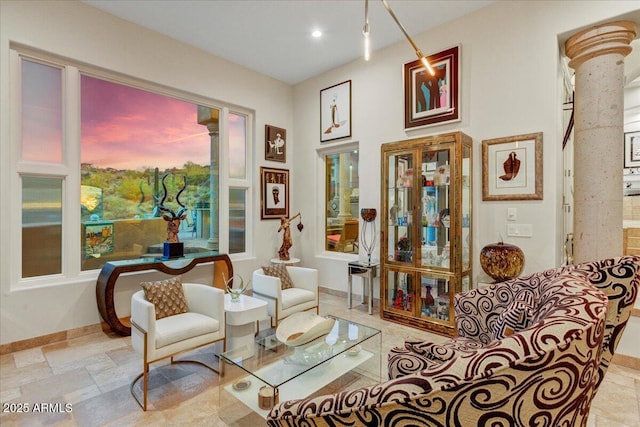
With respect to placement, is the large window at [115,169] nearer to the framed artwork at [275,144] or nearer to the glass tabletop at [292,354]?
the framed artwork at [275,144]

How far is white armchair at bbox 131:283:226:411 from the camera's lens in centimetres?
222

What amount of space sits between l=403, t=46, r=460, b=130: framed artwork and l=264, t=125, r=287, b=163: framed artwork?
2118 millimetres

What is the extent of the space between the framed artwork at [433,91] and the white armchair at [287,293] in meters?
2.24

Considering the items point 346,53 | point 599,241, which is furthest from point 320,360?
point 346,53

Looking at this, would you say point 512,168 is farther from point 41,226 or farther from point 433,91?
point 41,226

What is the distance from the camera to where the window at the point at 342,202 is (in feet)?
16.1

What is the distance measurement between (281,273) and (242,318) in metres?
0.96

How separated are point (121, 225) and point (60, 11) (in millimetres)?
2244

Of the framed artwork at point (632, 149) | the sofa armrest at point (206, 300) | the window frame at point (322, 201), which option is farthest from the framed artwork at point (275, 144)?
the framed artwork at point (632, 149)

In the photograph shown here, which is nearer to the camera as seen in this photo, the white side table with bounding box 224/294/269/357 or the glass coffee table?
the glass coffee table

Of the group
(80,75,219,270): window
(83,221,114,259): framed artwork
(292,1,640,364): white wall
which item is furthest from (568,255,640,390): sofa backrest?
(83,221,114,259): framed artwork

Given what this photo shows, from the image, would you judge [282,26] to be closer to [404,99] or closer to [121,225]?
[404,99]

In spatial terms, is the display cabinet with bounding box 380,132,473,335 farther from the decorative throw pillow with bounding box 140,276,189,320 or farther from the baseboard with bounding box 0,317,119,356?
the baseboard with bounding box 0,317,119,356

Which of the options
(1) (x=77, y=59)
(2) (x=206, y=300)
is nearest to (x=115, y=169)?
(1) (x=77, y=59)
